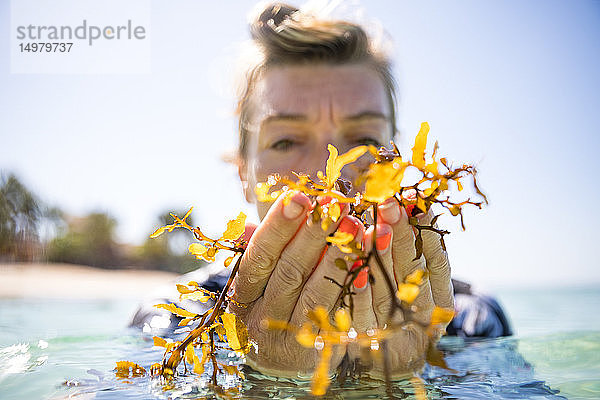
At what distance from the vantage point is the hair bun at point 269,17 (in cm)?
279

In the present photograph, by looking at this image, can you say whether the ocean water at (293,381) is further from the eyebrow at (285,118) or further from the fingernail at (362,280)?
the eyebrow at (285,118)

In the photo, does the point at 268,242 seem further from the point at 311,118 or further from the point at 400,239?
the point at 311,118

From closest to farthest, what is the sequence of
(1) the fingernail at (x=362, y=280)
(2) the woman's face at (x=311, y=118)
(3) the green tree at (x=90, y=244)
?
(1) the fingernail at (x=362, y=280)
(2) the woman's face at (x=311, y=118)
(3) the green tree at (x=90, y=244)

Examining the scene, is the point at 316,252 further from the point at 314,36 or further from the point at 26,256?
the point at 26,256

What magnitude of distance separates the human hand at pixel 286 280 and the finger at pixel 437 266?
8.3 inches

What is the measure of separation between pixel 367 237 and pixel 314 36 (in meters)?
1.91

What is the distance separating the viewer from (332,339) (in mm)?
595

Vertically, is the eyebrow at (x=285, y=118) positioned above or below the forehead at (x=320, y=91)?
below

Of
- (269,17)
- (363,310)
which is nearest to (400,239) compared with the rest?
(363,310)

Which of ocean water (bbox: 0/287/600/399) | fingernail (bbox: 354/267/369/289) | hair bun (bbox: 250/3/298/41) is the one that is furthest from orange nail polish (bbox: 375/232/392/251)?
hair bun (bbox: 250/3/298/41)

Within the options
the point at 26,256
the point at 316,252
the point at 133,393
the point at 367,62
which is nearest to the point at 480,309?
the point at 367,62

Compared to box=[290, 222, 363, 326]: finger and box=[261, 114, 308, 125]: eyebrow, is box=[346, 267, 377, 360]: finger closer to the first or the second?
box=[290, 222, 363, 326]: finger

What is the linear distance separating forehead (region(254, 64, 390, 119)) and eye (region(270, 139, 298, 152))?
0.15m

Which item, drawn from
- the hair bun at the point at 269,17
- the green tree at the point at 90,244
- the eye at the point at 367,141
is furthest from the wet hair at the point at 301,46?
the green tree at the point at 90,244
